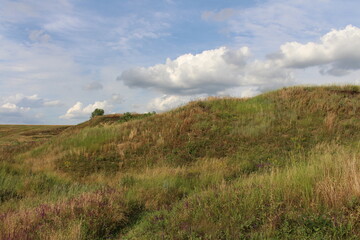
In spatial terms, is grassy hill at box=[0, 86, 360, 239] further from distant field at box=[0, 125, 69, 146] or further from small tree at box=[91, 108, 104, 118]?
small tree at box=[91, 108, 104, 118]

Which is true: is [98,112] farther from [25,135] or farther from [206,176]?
[206,176]

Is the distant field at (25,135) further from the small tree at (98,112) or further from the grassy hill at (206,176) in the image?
the grassy hill at (206,176)

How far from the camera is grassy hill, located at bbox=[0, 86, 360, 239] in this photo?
4390mm

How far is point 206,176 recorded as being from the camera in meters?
9.35

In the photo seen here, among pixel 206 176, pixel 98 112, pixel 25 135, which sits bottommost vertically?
pixel 206 176

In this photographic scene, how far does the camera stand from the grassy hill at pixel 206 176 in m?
4.39

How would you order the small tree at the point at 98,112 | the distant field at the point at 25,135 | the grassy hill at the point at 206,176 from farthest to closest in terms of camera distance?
the small tree at the point at 98,112, the distant field at the point at 25,135, the grassy hill at the point at 206,176

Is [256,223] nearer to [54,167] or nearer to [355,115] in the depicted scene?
[54,167]

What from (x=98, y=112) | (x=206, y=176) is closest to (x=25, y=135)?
(x=98, y=112)

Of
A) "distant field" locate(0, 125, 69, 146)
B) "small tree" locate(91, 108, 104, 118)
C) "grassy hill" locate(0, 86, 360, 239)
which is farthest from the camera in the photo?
"small tree" locate(91, 108, 104, 118)

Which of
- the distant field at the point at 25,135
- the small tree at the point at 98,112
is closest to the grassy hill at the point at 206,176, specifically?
the distant field at the point at 25,135

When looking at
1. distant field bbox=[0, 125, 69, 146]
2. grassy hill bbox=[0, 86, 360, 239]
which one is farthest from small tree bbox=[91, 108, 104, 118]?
grassy hill bbox=[0, 86, 360, 239]

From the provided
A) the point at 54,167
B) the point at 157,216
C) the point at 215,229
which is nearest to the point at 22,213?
the point at 157,216

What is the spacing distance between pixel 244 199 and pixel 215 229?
99cm
